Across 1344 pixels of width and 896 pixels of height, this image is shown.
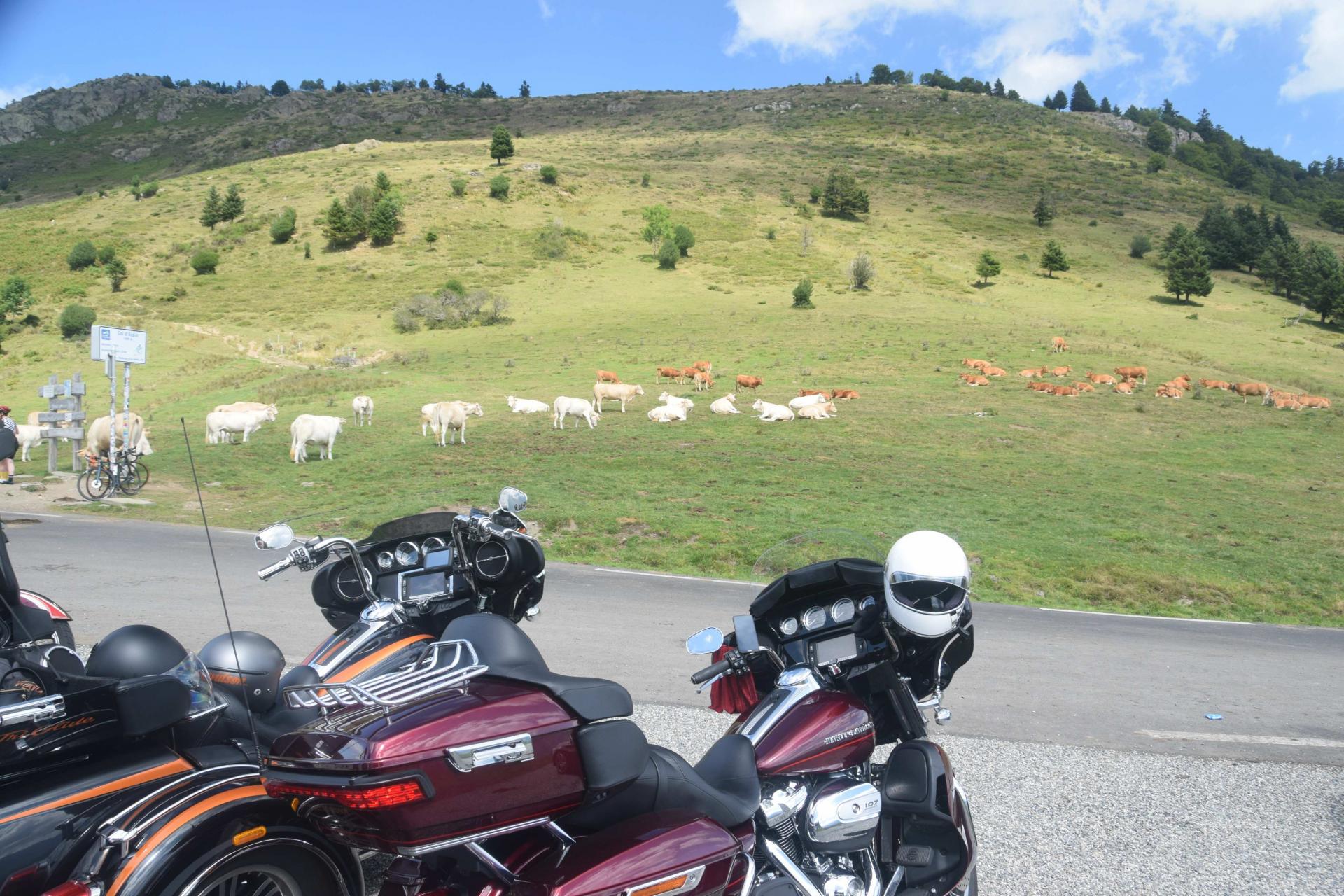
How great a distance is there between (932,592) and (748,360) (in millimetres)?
34812

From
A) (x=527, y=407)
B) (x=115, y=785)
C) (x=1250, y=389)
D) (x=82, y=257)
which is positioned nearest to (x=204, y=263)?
(x=82, y=257)

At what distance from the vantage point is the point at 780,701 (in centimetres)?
321

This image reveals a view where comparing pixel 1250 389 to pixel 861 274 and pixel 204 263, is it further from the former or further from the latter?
pixel 204 263

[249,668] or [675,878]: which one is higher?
[249,668]

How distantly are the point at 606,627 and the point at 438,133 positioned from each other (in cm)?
14420

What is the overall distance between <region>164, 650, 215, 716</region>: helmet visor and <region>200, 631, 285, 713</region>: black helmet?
8.4 inches

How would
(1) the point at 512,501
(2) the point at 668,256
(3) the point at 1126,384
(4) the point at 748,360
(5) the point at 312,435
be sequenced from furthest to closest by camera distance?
(2) the point at 668,256 → (4) the point at 748,360 → (3) the point at 1126,384 → (5) the point at 312,435 → (1) the point at 512,501

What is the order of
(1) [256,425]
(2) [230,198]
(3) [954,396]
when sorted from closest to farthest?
(1) [256,425]
(3) [954,396]
(2) [230,198]

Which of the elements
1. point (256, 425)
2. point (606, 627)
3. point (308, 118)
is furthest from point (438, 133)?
point (606, 627)

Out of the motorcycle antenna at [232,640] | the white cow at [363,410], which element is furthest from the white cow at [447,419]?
the motorcycle antenna at [232,640]

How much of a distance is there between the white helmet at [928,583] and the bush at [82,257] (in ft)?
238

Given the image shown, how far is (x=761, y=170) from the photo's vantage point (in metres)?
97.5

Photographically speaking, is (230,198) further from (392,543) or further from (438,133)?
(392,543)

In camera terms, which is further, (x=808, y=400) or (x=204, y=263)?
(x=204, y=263)
